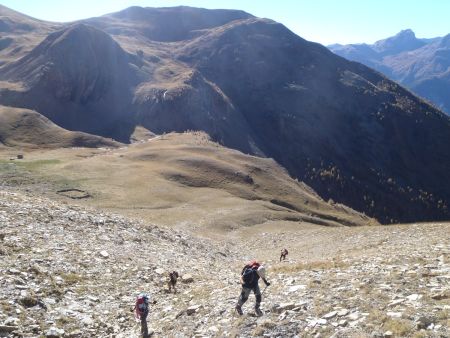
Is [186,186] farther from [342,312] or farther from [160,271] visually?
[342,312]

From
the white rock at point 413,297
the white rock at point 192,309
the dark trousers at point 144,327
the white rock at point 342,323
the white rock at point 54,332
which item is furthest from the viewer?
the white rock at point 192,309

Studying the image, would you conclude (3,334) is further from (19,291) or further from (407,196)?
(407,196)

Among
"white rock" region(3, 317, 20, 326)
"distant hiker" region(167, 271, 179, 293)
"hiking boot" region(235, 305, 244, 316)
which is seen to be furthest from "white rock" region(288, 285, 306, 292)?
"white rock" region(3, 317, 20, 326)

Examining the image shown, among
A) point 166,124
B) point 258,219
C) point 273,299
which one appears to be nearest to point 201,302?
point 273,299

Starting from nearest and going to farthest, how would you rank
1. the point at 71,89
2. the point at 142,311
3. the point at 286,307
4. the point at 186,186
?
the point at 286,307
the point at 142,311
the point at 186,186
the point at 71,89

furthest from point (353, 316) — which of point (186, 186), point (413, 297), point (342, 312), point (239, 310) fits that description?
point (186, 186)

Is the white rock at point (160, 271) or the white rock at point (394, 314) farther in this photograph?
the white rock at point (160, 271)

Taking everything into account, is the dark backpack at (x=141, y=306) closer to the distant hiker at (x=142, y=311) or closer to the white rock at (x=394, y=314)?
the distant hiker at (x=142, y=311)

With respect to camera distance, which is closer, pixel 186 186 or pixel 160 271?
pixel 160 271

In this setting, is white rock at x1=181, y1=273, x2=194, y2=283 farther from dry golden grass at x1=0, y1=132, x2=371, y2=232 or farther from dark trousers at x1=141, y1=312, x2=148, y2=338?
dry golden grass at x1=0, y1=132, x2=371, y2=232

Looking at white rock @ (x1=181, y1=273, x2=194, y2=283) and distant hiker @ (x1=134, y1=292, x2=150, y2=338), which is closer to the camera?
distant hiker @ (x1=134, y1=292, x2=150, y2=338)

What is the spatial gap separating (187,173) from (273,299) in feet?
251

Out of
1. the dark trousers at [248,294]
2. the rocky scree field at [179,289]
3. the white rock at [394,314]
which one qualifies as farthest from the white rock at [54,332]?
the white rock at [394,314]

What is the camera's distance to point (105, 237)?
3297 cm
